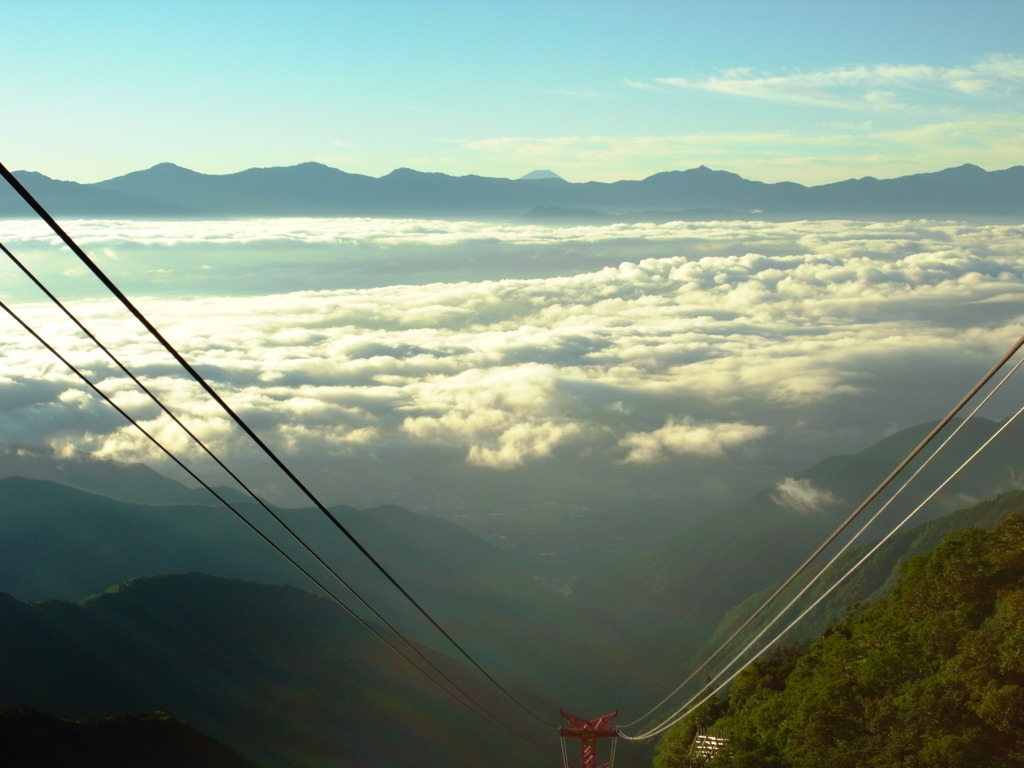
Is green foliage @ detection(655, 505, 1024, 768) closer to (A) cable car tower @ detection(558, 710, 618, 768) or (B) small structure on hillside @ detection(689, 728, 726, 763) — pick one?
(B) small structure on hillside @ detection(689, 728, 726, 763)

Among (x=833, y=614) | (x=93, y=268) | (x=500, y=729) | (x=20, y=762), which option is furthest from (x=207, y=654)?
(x=93, y=268)

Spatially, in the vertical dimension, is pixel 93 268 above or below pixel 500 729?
above

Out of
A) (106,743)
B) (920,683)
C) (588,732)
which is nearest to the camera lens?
(588,732)

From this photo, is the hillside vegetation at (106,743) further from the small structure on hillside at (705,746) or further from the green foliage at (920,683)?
the small structure on hillside at (705,746)

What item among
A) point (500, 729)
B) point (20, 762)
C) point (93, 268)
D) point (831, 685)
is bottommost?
point (500, 729)

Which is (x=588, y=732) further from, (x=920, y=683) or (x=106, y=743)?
(x=106, y=743)

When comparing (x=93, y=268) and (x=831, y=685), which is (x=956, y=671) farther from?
(x=93, y=268)

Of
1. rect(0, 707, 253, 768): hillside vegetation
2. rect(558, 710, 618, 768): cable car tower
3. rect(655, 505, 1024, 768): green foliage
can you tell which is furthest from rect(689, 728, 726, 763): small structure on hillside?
rect(0, 707, 253, 768): hillside vegetation

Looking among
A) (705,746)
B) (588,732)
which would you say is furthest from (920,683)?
(705,746)

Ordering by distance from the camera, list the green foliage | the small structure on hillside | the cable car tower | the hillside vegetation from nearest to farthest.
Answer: the green foliage
the cable car tower
the small structure on hillside
the hillside vegetation
